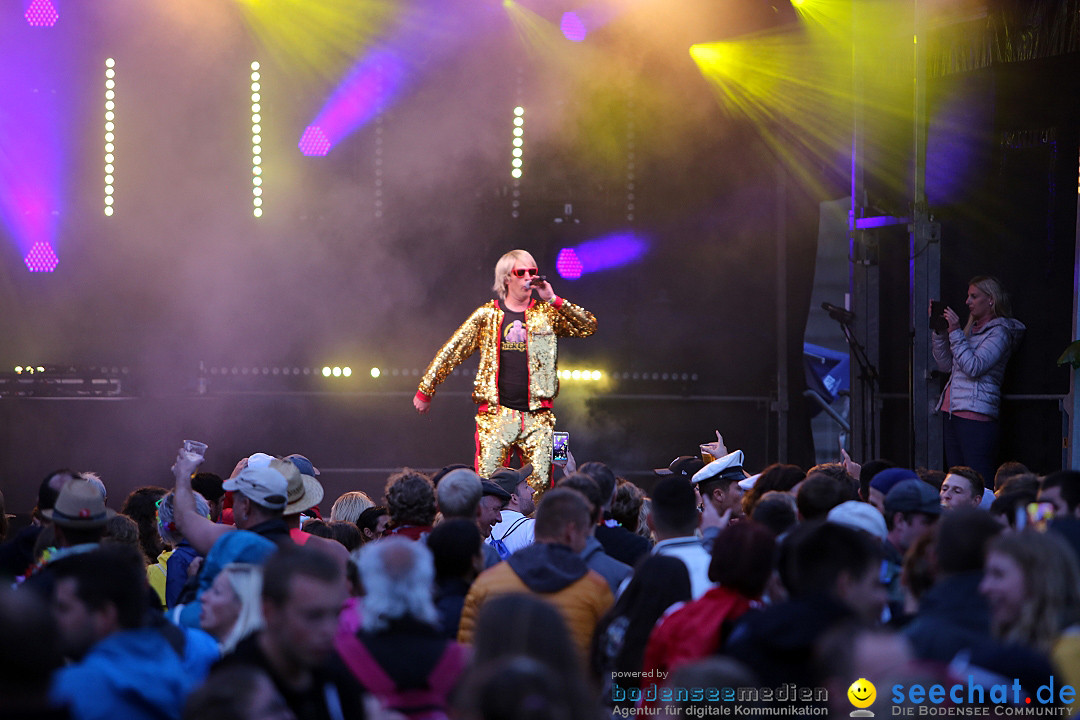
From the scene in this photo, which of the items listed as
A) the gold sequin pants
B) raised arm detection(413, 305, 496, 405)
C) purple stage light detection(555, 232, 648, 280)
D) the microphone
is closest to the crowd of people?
the gold sequin pants

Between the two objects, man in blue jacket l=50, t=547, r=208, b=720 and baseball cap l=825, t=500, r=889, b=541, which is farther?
baseball cap l=825, t=500, r=889, b=541

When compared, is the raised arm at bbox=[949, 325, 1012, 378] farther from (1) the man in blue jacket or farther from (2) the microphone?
(1) the man in blue jacket

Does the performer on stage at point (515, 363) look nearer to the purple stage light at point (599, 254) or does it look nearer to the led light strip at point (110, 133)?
the purple stage light at point (599, 254)

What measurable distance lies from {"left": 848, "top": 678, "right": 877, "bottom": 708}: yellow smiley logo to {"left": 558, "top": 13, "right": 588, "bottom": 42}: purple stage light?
8195 millimetres

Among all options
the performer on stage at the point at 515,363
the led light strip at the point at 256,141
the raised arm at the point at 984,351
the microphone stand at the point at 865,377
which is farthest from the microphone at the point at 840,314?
the led light strip at the point at 256,141

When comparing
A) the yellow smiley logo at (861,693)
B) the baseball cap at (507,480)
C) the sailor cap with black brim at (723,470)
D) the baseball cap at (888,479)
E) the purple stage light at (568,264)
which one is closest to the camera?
the yellow smiley logo at (861,693)

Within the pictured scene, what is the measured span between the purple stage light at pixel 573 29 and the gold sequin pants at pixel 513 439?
3452 mm

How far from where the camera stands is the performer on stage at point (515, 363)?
332 inches

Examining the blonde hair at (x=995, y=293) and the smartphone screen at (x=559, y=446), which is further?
the smartphone screen at (x=559, y=446)

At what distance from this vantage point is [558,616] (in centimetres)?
248

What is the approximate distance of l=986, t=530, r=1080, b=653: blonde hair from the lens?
286 centimetres

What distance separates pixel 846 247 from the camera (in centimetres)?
1067

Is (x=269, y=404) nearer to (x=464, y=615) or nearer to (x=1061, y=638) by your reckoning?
(x=464, y=615)

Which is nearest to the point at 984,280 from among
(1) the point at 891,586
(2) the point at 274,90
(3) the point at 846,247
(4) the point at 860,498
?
(3) the point at 846,247
